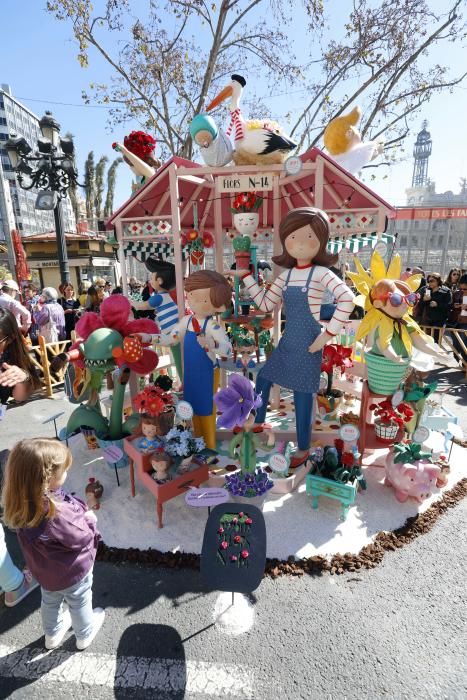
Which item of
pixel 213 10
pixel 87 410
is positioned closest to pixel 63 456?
pixel 87 410

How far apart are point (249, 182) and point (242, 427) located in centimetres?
208

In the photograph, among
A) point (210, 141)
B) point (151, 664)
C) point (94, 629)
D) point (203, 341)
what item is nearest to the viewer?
point (151, 664)

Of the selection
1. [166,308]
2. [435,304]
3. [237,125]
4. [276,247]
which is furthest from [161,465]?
[435,304]

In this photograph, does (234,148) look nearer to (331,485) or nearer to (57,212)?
(331,485)

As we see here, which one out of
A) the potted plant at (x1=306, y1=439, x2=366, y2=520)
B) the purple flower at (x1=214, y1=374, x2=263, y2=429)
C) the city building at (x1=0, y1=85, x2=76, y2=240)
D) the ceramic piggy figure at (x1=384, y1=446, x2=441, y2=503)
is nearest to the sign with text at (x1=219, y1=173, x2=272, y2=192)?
the purple flower at (x1=214, y1=374, x2=263, y2=429)

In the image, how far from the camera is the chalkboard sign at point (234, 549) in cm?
206

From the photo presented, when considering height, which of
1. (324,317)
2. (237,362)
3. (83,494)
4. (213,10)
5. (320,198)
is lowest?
(83,494)

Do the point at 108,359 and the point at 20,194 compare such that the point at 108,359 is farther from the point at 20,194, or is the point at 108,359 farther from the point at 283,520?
the point at 20,194

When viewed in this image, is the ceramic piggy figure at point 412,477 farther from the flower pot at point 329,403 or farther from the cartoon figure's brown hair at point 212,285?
the cartoon figure's brown hair at point 212,285

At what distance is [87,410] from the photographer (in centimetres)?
375

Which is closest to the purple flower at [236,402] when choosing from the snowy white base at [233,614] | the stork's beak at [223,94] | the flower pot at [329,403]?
the snowy white base at [233,614]

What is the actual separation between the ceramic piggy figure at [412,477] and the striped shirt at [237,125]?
122 inches

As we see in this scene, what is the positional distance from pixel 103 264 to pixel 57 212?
1175 cm

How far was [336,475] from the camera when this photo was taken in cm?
289
